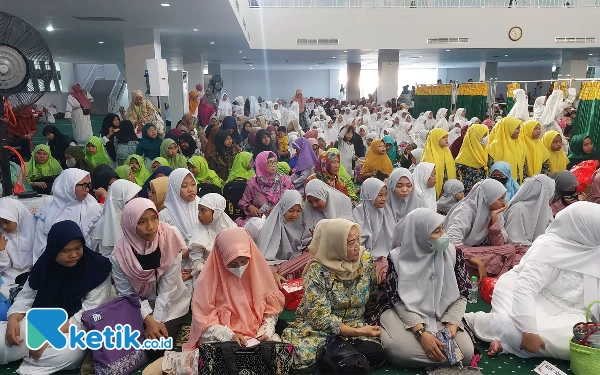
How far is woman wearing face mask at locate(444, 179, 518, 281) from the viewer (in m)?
3.49

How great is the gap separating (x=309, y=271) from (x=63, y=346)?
126cm

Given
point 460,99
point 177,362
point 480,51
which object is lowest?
point 177,362

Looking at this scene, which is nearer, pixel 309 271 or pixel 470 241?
pixel 309 271

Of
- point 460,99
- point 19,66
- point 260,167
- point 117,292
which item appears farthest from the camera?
point 460,99

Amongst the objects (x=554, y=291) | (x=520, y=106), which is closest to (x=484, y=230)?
(x=554, y=291)

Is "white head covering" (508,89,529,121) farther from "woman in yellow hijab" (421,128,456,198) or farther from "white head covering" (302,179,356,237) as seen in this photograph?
"white head covering" (302,179,356,237)

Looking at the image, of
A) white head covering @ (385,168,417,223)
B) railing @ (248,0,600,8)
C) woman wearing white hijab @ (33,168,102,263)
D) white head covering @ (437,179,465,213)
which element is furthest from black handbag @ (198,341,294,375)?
railing @ (248,0,600,8)

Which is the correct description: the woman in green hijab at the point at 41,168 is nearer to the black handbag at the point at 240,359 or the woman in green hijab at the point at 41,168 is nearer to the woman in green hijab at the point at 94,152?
the woman in green hijab at the point at 94,152

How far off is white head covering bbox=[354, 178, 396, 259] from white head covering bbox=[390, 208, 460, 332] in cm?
107

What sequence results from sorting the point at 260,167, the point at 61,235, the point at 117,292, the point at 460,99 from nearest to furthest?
1. the point at 61,235
2. the point at 117,292
3. the point at 260,167
4. the point at 460,99

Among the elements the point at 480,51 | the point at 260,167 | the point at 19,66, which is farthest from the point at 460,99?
the point at 19,66

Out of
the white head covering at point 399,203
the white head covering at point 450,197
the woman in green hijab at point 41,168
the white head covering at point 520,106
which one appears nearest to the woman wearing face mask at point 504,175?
the white head covering at point 450,197

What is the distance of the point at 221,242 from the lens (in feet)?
8.17

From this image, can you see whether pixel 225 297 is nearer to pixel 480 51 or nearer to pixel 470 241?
pixel 470 241
